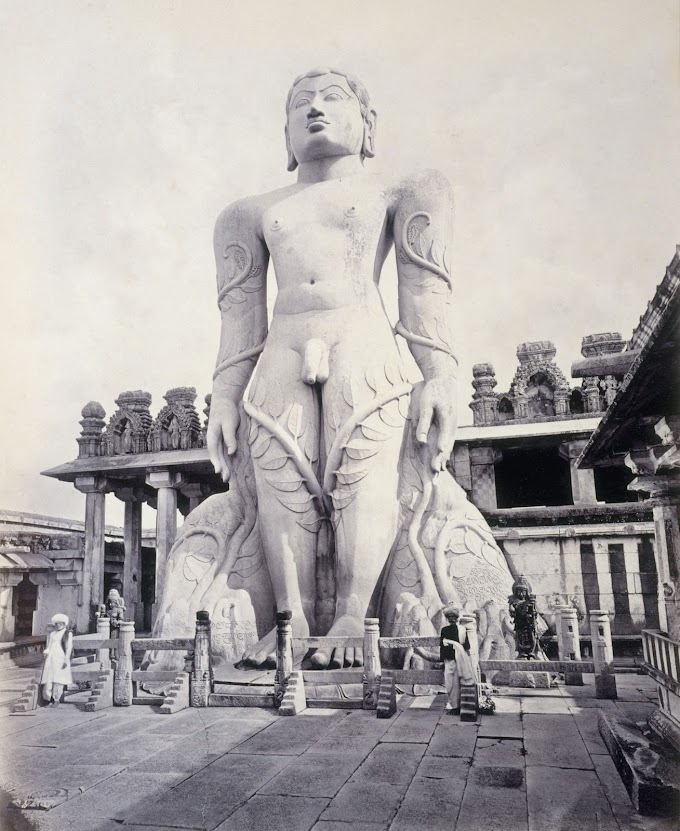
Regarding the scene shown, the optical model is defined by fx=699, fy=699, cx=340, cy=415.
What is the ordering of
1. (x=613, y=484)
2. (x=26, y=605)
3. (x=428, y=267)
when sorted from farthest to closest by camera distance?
(x=613, y=484) < (x=26, y=605) < (x=428, y=267)

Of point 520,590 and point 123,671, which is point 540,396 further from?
point 123,671

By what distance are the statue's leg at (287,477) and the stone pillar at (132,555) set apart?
10237 mm

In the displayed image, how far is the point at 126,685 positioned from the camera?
20.8ft

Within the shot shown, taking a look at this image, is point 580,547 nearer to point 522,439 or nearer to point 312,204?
point 522,439

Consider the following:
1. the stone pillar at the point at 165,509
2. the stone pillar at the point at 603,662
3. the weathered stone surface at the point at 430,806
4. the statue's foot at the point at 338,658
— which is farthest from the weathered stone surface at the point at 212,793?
the stone pillar at the point at 165,509

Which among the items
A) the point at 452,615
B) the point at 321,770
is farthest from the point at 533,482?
the point at 321,770

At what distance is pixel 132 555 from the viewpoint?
1777cm

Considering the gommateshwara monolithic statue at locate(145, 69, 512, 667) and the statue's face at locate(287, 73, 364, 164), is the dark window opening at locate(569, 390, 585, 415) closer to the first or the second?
→ the gommateshwara monolithic statue at locate(145, 69, 512, 667)

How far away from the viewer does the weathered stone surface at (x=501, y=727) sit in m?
4.90

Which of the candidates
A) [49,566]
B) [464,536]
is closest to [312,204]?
[464,536]

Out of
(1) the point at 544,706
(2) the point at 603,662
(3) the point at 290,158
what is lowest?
(1) the point at 544,706

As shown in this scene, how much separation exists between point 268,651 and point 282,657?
1.08 m

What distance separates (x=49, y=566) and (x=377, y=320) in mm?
10245

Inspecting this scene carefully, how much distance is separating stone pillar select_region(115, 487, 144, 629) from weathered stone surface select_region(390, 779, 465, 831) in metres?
14.2
